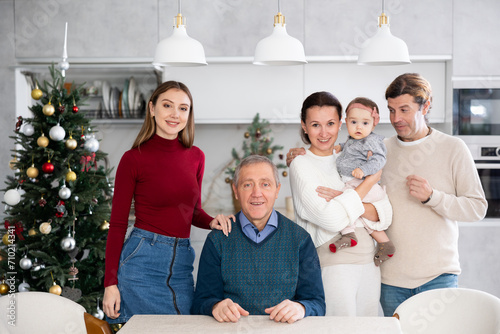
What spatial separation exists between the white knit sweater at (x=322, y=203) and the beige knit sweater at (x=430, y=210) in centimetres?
8

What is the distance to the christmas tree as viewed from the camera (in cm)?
261

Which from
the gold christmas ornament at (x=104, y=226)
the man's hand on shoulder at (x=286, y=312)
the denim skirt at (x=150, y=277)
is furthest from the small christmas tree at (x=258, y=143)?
the man's hand on shoulder at (x=286, y=312)

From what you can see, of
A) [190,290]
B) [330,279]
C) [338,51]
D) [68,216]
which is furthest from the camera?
[338,51]

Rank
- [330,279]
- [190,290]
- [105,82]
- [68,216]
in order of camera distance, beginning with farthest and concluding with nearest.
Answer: [105,82] < [68,216] < [190,290] < [330,279]

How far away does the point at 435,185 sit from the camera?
1845mm

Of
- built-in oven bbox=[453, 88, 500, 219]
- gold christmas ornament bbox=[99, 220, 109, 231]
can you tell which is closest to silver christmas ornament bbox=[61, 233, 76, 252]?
gold christmas ornament bbox=[99, 220, 109, 231]

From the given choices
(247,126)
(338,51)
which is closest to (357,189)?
(338,51)

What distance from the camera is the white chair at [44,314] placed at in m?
1.60

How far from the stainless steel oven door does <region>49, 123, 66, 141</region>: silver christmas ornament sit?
2.70m

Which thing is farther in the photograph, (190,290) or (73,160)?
(73,160)

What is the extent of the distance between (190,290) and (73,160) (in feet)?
3.93

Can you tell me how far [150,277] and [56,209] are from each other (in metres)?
1.12

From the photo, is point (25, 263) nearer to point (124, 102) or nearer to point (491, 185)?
point (124, 102)

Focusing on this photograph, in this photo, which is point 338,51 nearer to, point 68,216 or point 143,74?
point 143,74
